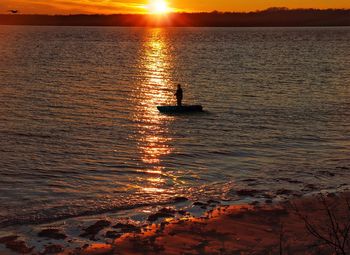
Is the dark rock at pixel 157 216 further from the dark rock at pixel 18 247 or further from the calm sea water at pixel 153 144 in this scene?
the dark rock at pixel 18 247

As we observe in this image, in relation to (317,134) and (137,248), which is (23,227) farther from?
(317,134)

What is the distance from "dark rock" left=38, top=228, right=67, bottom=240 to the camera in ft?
52.1

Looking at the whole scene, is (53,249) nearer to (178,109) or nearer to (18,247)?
(18,247)

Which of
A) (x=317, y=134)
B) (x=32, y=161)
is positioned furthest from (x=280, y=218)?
(x=317, y=134)

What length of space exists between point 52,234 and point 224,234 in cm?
509

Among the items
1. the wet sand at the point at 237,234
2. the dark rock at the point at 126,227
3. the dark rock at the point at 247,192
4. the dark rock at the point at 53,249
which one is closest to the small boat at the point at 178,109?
the dark rock at the point at 247,192

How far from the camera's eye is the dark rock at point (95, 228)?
16062 mm

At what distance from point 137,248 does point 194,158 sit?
11566mm

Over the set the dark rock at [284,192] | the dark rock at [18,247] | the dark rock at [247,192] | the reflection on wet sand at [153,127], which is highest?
the dark rock at [284,192]

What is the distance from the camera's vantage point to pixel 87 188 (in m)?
21.1

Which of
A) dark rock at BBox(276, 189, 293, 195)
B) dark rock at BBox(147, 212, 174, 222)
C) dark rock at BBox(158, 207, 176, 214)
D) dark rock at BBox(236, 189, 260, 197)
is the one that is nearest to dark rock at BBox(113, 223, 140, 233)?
dark rock at BBox(147, 212, 174, 222)

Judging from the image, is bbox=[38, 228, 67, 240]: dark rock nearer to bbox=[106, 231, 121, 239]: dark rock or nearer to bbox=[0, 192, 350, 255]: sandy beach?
bbox=[0, 192, 350, 255]: sandy beach

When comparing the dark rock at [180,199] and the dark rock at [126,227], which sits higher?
the dark rock at [126,227]

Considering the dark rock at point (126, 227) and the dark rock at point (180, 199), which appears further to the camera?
the dark rock at point (180, 199)
